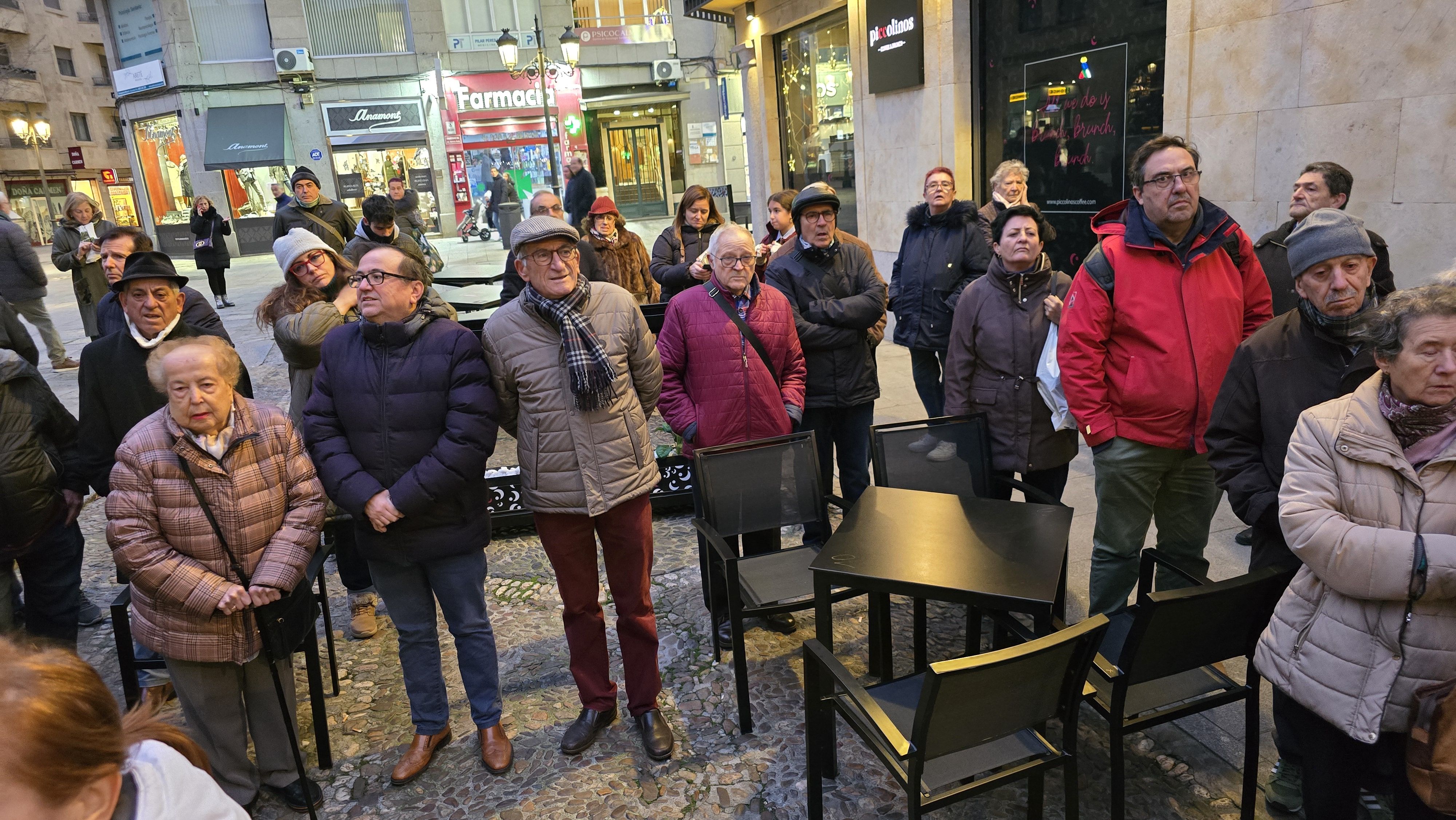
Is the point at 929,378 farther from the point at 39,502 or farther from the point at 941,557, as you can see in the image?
the point at 39,502

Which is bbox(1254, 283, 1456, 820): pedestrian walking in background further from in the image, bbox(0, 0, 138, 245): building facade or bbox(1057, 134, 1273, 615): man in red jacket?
bbox(0, 0, 138, 245): building facade

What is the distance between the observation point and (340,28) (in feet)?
80.8

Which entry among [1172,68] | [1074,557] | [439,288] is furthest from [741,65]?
[1074,557]

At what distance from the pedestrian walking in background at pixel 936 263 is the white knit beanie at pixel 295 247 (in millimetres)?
3498

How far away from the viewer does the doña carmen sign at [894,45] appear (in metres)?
8.72

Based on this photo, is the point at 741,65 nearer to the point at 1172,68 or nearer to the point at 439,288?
the point at 439,288

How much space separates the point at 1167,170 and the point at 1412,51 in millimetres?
2832

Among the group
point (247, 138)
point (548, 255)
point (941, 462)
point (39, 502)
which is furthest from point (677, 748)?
point (247, 138)

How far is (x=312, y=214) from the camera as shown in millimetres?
8820

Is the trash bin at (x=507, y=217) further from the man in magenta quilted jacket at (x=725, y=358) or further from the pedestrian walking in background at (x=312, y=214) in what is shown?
the man in magenta quilted jacket at (x=725, y=358)

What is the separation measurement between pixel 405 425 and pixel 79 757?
1.78 metres

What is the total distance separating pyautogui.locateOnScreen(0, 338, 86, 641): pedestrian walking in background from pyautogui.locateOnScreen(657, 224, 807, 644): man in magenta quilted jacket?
99.4 inches

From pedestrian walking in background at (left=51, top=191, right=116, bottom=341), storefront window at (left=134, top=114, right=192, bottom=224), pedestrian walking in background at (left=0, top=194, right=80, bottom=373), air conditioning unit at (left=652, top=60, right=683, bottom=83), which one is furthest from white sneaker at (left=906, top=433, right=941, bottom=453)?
storefront window at (left=134, top=114, right=192, bottom=224)

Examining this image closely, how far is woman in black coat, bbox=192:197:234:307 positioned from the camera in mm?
13664
